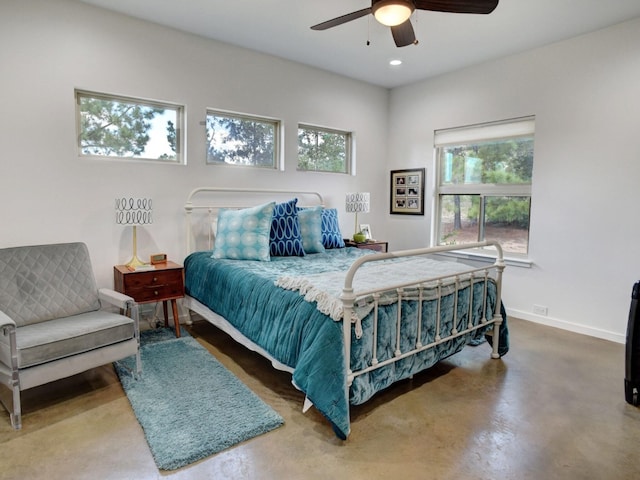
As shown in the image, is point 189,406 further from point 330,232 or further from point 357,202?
point 357,202

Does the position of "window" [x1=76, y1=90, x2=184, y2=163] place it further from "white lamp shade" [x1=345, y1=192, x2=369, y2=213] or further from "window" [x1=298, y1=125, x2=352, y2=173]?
"white lamp shade" [x1=345, y1=192, x2=369, y2=213]

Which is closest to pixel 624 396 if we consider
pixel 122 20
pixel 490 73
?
pixel 490 73

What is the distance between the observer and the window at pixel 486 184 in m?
3.98

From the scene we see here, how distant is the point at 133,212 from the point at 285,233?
124 cm

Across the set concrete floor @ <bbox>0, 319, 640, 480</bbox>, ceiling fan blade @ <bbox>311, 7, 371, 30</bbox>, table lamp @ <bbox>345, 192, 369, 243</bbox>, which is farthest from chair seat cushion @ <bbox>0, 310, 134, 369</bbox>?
table lamp @ <bbox>345, 192, 369, 243</bbox>

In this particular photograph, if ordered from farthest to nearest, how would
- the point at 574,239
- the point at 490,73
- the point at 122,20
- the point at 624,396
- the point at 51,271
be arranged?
1. the point at 490,73
2. the point at 574,239
3. the point at 122,20
4. the point at 51,271
5. the point at 624,396

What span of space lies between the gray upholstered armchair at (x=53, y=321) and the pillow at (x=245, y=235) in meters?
0.90

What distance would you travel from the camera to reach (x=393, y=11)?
2160mm

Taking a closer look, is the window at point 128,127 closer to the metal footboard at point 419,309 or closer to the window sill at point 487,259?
the metal footboard at point 419,309

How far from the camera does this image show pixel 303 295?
2150 mm

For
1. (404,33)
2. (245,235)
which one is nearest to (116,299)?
(245,235)

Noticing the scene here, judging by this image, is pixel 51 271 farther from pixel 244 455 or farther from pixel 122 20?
pixel 122 20

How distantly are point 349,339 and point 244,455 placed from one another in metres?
0.72

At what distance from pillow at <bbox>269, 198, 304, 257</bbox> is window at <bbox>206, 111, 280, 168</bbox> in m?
0.85
